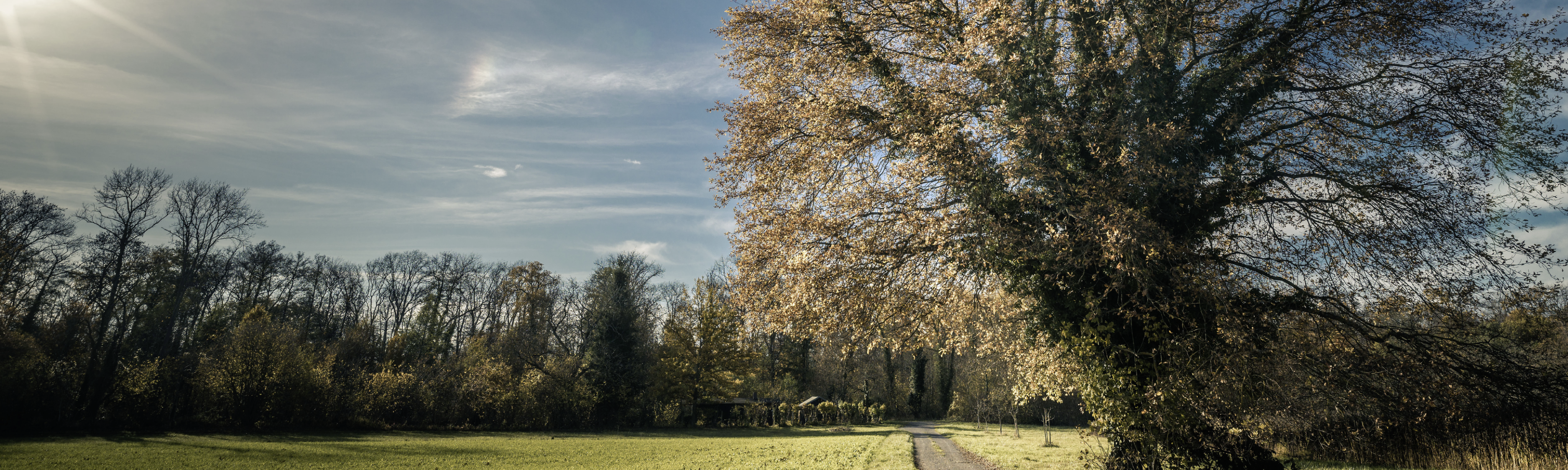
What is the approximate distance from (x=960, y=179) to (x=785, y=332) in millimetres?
4378

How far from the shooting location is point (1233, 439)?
951cm

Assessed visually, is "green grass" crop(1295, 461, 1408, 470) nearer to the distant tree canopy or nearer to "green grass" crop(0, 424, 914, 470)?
the distant tree canopy

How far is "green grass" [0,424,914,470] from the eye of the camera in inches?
586

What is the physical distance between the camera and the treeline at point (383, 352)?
25859 mm

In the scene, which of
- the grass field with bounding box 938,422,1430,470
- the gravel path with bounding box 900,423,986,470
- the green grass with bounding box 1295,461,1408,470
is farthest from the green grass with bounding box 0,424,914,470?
the green grass with bounding box 1295,461,1408,470

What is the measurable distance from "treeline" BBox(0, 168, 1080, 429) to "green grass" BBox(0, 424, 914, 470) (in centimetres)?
381

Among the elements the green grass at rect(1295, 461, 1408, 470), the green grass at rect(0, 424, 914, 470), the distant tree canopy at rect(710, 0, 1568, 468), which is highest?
the distant tree canopy at rect(710, 0, 1568, 468)

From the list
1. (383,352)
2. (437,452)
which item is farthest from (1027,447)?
(383,352)

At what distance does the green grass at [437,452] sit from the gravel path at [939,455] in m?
0.49

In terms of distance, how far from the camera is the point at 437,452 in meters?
19.5

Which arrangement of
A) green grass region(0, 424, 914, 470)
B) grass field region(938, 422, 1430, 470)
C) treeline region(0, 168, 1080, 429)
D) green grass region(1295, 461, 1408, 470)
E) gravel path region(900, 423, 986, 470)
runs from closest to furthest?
green grass region(1295, 461, 1408, 470) → grass field region(938, 422, 1430, 470) → gravel path region(900, 423, 986, 470) → green grass region(0, 424, 914, 470) → treeline region(0, 168, 1080, 429)

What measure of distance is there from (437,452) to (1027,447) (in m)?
19.4

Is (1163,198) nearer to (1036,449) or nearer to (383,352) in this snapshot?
(1036,449)

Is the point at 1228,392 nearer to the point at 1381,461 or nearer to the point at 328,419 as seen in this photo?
the point at 1381,461
